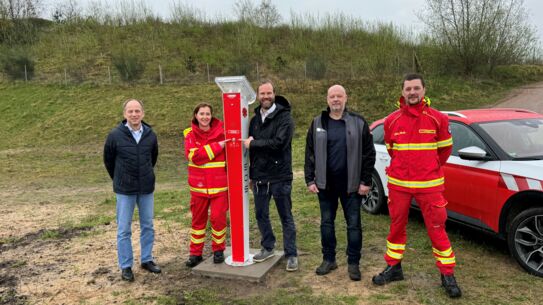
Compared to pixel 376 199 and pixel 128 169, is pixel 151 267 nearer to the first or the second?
pixel 128 169

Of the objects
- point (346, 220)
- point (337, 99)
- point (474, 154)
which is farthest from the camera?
point (474, 154)

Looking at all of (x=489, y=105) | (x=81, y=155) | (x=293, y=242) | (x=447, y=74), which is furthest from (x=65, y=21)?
(x=293, y=242)

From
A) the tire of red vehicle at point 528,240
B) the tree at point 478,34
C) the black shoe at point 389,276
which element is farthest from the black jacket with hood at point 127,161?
the tree at point 478,34

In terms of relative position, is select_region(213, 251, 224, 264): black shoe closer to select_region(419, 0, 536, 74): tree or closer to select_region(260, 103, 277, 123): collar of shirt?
select_region(260, 103, 277, 123): collar of shirt

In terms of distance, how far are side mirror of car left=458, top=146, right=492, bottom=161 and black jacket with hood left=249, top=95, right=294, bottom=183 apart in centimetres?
181

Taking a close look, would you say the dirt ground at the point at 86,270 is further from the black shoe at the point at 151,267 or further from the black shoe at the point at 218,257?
the black shoe at the point at 218,257

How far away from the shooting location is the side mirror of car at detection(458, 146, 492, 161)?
4445 mm

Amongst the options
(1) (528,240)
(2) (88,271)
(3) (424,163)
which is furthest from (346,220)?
(2) (88,271)

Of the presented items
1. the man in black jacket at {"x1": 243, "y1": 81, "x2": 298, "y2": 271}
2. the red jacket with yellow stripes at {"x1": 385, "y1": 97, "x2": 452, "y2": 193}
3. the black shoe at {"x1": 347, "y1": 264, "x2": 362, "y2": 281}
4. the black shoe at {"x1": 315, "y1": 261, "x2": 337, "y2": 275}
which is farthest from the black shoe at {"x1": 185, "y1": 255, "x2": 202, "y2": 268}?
the red jacket with yellow stripes at {"x1": 385, "y1": 97, "x2": 452, "y2": 193}

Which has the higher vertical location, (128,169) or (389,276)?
(128,169)

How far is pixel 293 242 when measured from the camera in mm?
4605

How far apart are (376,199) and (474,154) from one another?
6.94 feet

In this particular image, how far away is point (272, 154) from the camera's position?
436 centimetres

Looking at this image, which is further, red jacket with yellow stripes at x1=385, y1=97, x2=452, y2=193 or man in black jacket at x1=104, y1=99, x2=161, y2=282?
man in black jacket at x1=104, y1=99, x2=161, y2=282
